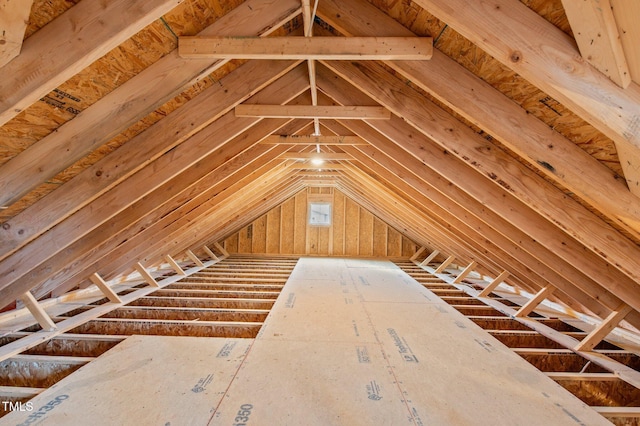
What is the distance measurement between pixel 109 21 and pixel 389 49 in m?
1.30

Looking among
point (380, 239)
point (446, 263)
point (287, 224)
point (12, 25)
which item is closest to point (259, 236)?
point (287, 224)

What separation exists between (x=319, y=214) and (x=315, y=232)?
600 mm

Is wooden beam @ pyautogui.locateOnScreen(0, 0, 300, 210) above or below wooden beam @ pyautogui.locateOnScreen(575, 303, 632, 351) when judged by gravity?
above

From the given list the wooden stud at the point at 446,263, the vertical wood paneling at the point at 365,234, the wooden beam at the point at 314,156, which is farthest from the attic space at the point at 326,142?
the vertical wood paneling at the point at 365,234

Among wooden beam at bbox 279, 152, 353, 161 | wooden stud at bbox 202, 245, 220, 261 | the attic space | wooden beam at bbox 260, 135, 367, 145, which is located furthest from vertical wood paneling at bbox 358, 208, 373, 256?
wooden beam at bbox 260, 135, 367, 145

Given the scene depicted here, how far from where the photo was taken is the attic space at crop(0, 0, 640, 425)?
131 centimetres

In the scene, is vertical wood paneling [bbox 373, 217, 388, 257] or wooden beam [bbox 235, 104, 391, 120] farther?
vertical wood paneling [bbox 373, 217, 388, 257]

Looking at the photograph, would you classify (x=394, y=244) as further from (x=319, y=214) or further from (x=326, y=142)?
(x=326, y=142)

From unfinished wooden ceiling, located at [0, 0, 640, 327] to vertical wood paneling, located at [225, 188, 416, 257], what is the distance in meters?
7.44

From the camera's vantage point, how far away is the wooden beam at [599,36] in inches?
39.7

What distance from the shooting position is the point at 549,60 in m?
1.24

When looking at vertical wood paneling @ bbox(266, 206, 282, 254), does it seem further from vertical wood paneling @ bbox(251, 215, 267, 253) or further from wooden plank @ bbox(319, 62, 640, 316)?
wooden plank @ bbox(319, 62, 640, 316)

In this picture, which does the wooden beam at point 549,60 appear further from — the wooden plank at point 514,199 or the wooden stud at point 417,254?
the wooden stud at point 417,254

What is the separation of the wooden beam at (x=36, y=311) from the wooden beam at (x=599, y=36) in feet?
14.0
